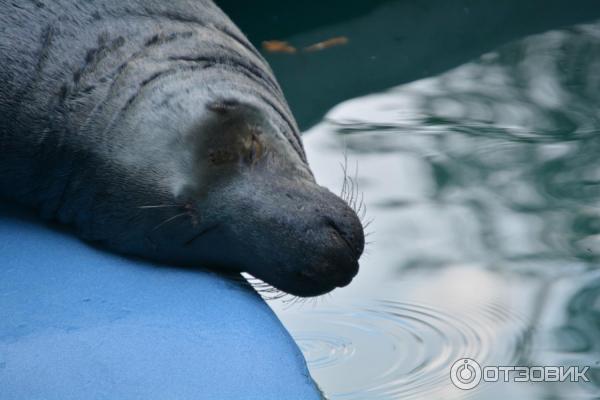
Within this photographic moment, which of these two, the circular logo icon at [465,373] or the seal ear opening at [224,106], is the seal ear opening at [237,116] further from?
the circular logo icon at [465,373]

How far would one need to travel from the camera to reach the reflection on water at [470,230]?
10.0 feet

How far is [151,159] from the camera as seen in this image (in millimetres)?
2805

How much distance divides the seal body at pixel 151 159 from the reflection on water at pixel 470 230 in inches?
16.6

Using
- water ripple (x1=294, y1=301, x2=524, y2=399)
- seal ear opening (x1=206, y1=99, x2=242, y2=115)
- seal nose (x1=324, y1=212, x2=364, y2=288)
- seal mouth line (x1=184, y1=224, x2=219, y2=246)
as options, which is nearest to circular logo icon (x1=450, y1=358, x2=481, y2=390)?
water ripple (x1=294, y1=301, x2=524, y2=399)

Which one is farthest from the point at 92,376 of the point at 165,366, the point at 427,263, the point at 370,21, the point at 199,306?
the point at 370,21

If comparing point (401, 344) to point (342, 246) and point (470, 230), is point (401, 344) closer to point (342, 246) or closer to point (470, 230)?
point (342, 246)

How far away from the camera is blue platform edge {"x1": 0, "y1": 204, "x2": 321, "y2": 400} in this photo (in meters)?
2.41

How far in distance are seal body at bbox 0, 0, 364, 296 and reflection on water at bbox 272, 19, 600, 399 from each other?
422 mm

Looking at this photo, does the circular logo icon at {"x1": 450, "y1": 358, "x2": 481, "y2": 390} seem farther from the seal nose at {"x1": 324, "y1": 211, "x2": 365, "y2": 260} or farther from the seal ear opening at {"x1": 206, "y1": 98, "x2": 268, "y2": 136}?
the seal ear opening at {"x1": 206, "y1": 98, "x2": 268, "y2": 136}

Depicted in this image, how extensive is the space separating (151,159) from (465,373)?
Result: 1.00m

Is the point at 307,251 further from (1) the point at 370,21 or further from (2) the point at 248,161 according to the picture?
(1) the point at 370,21

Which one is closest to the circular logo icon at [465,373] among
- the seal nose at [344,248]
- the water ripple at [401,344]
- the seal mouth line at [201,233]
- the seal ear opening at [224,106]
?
the water ripple at [401,344]

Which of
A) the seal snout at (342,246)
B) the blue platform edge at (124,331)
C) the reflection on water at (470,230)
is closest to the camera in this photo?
the blue platform edge at (124,331)

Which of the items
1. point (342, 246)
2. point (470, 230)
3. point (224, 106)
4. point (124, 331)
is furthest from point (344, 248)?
point (470, 230)
